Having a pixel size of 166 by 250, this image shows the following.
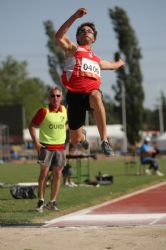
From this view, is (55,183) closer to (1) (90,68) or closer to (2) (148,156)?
(1) (90,68)

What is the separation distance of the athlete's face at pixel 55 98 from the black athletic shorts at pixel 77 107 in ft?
6.72

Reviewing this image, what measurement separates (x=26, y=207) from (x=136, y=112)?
63.5 metres

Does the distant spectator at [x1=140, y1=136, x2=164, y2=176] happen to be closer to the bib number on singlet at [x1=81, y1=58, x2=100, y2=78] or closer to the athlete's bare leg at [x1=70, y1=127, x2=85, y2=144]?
the athlete's bare leg at [x1=70, y1=127, x2=85, y2=144]

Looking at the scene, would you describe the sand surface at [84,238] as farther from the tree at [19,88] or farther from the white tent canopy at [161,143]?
the tree at [19,88]

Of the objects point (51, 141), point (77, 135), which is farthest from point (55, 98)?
point (77, 135)

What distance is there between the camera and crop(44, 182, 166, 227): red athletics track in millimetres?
9828

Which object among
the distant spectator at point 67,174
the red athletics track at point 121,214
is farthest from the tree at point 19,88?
the red athletics track at point 121,214

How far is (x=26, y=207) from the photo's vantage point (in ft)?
40.3

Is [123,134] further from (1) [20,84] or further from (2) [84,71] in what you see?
(2) [84,71]

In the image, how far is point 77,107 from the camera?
30.7 ft

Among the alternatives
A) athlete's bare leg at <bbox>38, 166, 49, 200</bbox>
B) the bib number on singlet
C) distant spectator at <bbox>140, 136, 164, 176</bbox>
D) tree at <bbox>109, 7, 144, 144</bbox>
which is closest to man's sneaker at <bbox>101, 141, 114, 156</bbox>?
the bib number on singlet

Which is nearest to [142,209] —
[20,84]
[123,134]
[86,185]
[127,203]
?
[127,203]

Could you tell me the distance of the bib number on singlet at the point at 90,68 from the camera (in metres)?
9.14

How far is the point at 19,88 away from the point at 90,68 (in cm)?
10316
